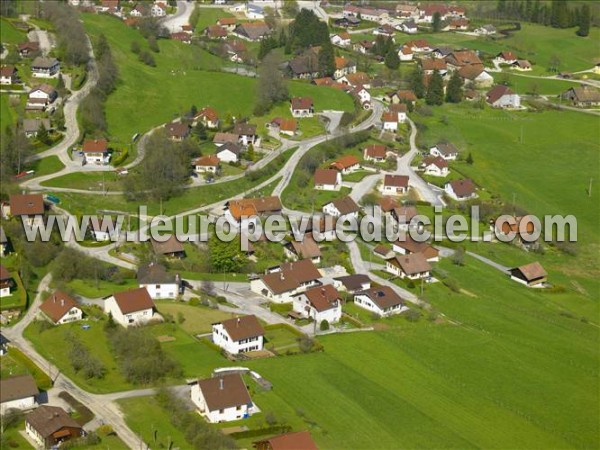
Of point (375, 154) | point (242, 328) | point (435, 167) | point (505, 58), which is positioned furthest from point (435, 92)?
point (242, 328)

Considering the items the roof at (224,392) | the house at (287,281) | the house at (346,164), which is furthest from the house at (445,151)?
the roof at (224,392)

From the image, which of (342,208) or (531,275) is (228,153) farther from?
(531,275)

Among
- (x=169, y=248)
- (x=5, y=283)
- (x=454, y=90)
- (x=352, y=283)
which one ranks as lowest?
(x=352, y=283)

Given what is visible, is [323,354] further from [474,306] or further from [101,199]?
[101,199]

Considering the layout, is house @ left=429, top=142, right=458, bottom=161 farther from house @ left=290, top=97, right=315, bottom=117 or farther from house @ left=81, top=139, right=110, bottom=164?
house @ left=81, top=139, right=110, bottom=164

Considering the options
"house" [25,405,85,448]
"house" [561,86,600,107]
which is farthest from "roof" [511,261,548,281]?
"house" [561,86,600,107]

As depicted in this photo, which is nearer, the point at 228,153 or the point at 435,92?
the point at 228,153

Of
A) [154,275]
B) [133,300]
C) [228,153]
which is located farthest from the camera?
[228,153]
